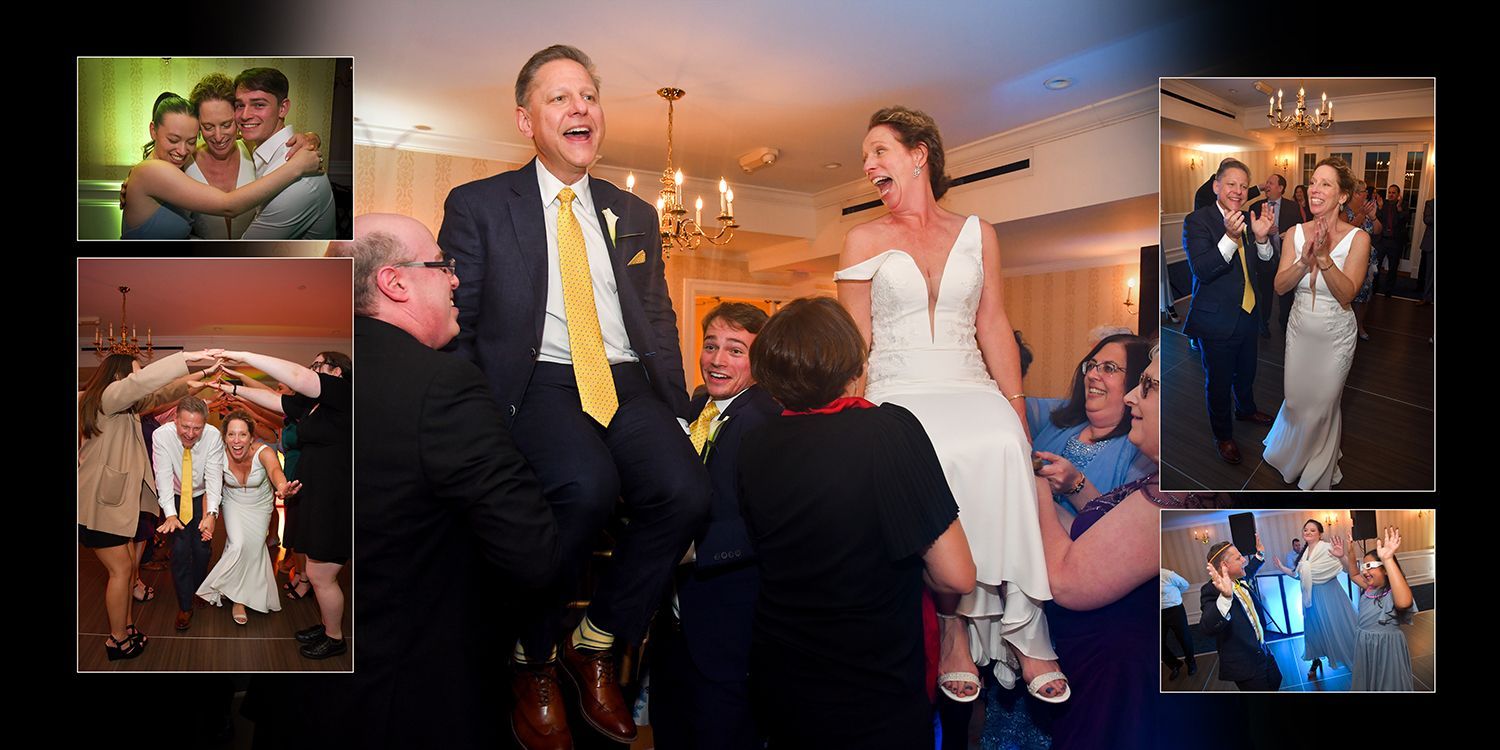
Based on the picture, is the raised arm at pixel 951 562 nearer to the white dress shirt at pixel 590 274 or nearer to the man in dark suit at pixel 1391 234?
the white dress shirt at pixel 590 274

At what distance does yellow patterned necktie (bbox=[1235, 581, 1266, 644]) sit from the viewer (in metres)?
3.07

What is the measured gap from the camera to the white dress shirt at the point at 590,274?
2.67 m

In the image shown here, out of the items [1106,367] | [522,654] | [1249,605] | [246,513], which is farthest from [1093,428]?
[246,513]

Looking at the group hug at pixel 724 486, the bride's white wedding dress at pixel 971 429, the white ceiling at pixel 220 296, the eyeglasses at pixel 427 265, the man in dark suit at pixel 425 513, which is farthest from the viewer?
the bride's white wedding dress at pixel 971 429

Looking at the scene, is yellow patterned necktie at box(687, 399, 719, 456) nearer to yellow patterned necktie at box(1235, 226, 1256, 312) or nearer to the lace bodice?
the lace bodice

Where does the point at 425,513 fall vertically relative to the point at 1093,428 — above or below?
below

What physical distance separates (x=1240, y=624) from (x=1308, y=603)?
244 mm

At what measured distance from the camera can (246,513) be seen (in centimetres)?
275

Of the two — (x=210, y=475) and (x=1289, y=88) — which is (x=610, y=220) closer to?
(x=210, y=475)

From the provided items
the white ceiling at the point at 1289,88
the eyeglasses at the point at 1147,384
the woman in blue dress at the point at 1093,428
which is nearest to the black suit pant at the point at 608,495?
the woman in blue dress at the point at 1093,428

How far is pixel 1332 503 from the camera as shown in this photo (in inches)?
120
